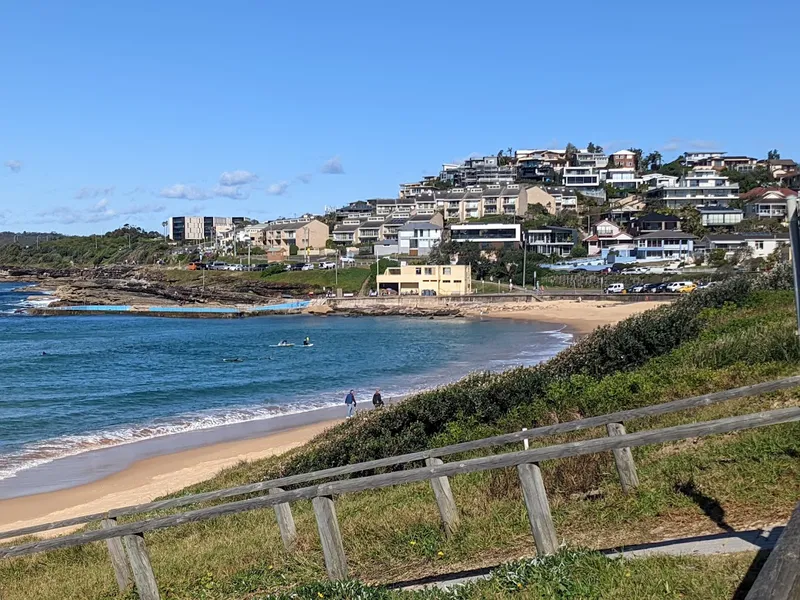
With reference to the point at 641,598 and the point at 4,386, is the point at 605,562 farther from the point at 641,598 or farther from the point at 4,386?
the point at 4,386

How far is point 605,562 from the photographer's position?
502cm

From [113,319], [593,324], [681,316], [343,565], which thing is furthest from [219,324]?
[343,565]

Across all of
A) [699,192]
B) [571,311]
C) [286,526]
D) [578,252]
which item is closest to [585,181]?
[699,192]

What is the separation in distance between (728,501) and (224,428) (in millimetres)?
25394

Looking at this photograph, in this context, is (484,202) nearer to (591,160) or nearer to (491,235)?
(491,235)

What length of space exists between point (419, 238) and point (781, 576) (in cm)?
11462

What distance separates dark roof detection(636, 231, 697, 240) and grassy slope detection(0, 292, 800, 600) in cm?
9385

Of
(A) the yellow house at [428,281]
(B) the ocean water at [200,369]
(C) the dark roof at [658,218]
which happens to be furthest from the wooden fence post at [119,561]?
(C) the dark roof at [658,218]

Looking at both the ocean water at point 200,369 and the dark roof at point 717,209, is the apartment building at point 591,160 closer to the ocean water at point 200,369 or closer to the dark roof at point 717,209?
the dark roof at point 717,209

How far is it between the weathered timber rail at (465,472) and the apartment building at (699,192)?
121098mm

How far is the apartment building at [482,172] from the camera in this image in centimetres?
15538

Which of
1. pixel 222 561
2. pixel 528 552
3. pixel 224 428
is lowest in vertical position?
pixel 224 428

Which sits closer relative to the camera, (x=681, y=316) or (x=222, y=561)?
(x=222, y=561)

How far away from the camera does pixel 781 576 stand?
3.01 meters
